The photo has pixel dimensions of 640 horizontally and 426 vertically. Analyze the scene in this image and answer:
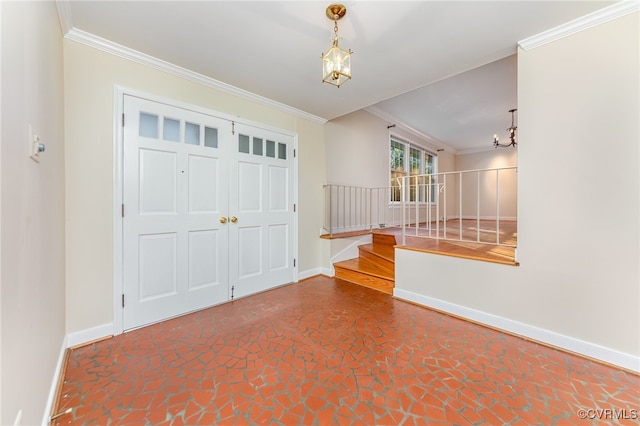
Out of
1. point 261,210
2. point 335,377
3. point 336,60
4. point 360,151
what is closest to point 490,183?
point 360,151

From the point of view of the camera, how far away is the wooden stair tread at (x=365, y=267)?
10.6ft

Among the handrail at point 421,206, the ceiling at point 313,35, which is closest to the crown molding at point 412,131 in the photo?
the handrail at point 421,206

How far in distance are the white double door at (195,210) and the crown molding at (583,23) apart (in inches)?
106

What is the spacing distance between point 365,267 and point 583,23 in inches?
123

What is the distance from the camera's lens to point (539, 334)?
2.04m

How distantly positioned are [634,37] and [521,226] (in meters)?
1.49

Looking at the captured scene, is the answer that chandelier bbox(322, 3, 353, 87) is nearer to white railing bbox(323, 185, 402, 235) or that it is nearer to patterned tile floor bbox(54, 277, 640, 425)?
patterned tile floor bbox(54, 277, 640, 425)

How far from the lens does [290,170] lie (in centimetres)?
346

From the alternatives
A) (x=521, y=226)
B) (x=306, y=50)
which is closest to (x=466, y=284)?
(x=521, y=226)

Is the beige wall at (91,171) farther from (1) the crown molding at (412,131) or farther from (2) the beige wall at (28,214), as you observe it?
(1) the crown molding at (412,131)

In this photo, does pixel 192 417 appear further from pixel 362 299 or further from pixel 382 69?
pixel 382 69

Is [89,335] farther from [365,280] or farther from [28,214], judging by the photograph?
[365,280]

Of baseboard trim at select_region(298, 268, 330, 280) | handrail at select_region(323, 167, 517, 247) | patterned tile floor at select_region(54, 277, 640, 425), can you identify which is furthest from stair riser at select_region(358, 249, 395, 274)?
patterned tile floor at select_region(54, 277, 640, 425)

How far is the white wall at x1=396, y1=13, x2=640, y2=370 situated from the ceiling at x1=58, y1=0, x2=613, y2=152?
1.20 ft
